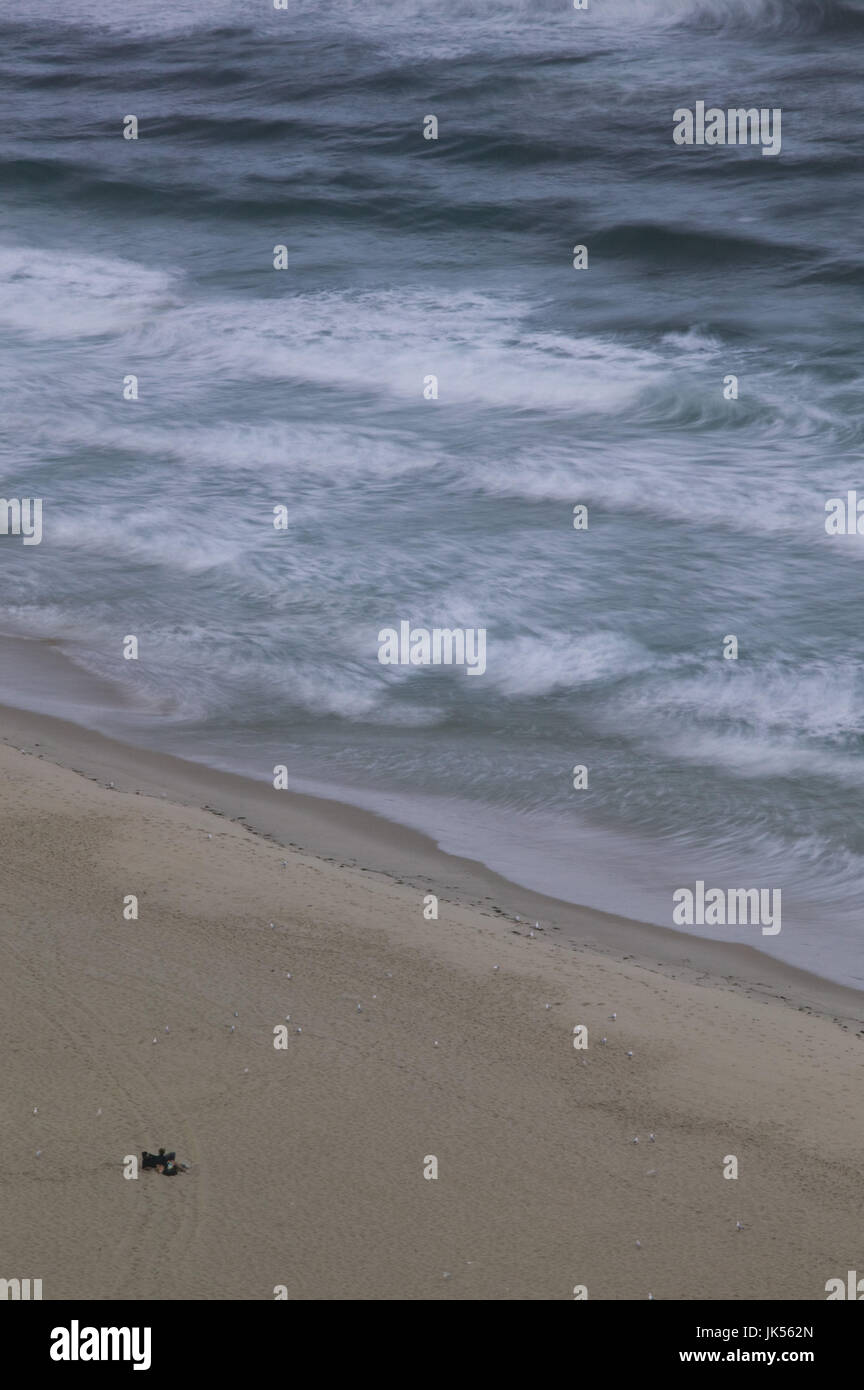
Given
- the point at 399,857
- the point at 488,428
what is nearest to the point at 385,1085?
the point at 399,857

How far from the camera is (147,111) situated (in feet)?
111

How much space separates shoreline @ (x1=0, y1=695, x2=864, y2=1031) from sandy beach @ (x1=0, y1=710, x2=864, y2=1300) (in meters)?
0.03

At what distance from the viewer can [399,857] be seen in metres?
9.23

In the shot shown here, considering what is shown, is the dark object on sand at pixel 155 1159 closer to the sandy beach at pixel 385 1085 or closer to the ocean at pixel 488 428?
the sandy beach at pixel 385 1085

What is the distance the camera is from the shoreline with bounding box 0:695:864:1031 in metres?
8.16

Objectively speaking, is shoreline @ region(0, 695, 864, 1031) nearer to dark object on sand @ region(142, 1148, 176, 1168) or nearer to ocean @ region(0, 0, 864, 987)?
ocean @ region(0, 0, 864, 987)

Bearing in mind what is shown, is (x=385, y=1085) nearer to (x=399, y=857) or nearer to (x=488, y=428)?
(x=399, y=857)

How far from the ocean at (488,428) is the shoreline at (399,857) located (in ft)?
0.80

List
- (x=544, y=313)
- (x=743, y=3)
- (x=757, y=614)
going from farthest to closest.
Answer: (x=743, y=3)
(x=544, y=313)
(x=757, y=614)

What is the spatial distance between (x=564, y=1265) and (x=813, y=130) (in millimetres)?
25758

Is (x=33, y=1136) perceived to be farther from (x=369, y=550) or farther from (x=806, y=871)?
(x=369, y=550)

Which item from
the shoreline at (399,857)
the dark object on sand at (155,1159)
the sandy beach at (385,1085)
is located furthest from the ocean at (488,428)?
the dark object on sand at (155,1159)

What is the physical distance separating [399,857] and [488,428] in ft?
30.0
